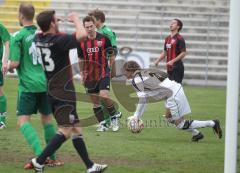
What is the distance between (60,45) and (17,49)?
923 millimetres

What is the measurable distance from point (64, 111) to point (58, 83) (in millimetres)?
348

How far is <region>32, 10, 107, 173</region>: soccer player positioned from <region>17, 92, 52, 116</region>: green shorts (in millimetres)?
512

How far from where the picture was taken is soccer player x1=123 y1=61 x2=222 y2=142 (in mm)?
11383

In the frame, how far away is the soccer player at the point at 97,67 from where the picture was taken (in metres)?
12.2

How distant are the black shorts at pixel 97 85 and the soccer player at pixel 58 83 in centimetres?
408

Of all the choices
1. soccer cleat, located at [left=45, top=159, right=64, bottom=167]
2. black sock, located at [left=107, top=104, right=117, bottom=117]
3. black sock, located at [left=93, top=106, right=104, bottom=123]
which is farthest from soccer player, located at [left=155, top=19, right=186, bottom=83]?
soccer cleat, located at [left=45, top=159, right=64, bottom=167]

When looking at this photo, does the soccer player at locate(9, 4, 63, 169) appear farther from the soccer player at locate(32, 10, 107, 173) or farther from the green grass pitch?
the green grass pitch

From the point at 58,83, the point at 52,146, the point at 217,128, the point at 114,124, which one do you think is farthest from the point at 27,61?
the point at 114,124

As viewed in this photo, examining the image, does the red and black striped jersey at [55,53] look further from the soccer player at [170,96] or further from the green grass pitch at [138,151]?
the soccer player at [170,96]

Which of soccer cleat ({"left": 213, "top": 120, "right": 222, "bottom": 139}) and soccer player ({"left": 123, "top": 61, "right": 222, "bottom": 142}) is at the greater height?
soccer player ({"left": 123, "top": 61, "right": 222, "bottom": 142})

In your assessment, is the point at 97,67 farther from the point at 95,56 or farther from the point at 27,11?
the point at 27,11

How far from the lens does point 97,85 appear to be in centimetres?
1253

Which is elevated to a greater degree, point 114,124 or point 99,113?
point 99,113

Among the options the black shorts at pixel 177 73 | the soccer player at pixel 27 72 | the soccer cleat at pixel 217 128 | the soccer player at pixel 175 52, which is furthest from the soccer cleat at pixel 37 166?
the black shorts at pixel 177 73
